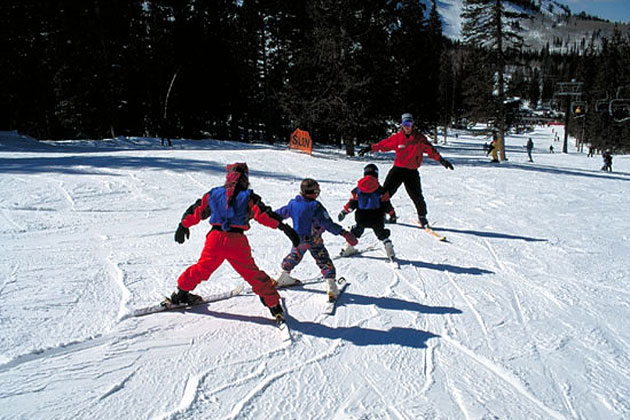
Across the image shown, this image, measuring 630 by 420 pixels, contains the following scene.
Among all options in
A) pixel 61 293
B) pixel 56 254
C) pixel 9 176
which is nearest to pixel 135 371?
pixel 61 293

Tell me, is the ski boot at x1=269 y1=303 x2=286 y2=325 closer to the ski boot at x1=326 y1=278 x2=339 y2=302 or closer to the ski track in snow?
the ski boot at x1=326 y1=278 x2=339 y2=302

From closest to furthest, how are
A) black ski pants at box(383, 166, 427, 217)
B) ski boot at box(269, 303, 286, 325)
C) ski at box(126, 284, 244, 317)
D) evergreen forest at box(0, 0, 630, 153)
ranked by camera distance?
1. ski boot at box(269, 303, 286, 325)
2. ski at box(126, 284, 244, 317)
3. black ski pants at box(383, 166, 427, 217)
4. evergreen forest at box(0, 0, 630, 153)

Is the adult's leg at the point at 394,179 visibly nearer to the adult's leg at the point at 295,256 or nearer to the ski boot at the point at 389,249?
the ski boot at the point at 389,249

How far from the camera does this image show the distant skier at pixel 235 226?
3488mm

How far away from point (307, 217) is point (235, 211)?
3.10 ft

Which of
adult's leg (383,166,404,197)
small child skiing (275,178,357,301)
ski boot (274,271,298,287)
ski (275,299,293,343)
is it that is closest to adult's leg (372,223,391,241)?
small child skiing (275,178,357,301)

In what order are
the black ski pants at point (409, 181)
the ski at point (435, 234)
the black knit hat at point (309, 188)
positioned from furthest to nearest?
the black ski pants at point (409, 181), the ski at point (435, 234), the black knit hat at point (309, 188)

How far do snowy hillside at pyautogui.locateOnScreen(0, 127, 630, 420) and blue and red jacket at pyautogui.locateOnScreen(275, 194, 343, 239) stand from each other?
2.62 ft

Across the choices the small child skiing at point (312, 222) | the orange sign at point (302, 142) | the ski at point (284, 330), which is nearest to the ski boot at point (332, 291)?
the small child skiing at point (312, 222)

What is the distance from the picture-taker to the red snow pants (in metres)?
3.49

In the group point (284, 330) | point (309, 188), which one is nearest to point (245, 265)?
point (284, 330)

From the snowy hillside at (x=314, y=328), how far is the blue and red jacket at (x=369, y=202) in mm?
684

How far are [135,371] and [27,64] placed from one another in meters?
26.6

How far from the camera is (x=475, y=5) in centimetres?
2248
